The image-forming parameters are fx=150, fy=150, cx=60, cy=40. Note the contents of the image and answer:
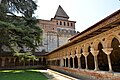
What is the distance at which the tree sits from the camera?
1393 cm

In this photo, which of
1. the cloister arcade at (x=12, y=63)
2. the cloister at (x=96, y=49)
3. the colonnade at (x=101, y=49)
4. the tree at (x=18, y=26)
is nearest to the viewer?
the cloister at (x=96, y=49)

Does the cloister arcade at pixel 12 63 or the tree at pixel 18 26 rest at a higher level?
the tree at pixel 18 26

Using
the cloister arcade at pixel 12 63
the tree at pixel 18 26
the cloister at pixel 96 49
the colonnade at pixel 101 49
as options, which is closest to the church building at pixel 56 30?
the cloister arcade at pixel 12 63

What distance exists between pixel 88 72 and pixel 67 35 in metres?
27.6

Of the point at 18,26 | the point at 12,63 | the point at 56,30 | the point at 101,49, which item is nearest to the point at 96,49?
the point at 101,49

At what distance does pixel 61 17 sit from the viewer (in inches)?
1565

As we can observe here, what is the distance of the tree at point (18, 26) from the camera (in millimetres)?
13926

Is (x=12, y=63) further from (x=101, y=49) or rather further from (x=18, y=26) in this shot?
(x=101, y=49)

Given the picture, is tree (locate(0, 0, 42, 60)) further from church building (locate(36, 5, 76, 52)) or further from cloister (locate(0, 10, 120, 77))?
church building (locate(36, 5, 76, 52))

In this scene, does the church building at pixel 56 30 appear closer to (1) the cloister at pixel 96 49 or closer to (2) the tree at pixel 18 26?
(1) the cloister at pixel 96 49

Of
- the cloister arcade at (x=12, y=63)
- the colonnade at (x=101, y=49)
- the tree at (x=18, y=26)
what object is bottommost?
the cloister arcade at (x=12, y=63)

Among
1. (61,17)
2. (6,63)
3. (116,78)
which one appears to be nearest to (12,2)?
(6,63)

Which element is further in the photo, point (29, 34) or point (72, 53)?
point (29, 34)

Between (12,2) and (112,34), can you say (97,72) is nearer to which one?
(112,34)
